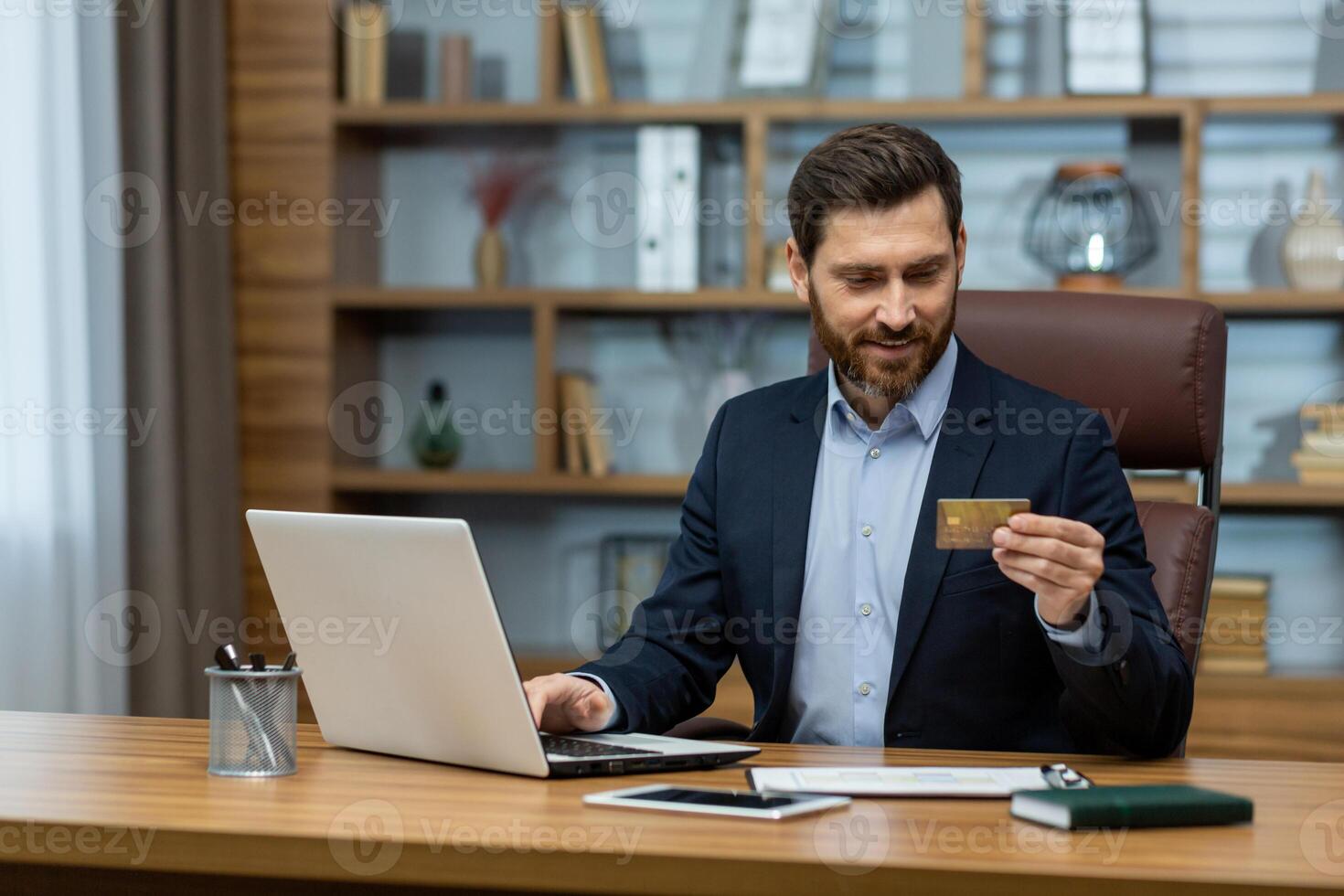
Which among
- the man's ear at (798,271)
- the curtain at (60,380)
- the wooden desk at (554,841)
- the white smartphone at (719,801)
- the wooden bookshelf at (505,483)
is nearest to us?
the wooden desk at (554,841)

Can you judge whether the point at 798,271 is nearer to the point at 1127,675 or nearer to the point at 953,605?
the point at 953,605

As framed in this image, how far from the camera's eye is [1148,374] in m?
1.90

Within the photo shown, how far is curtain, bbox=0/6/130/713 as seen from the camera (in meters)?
2.76

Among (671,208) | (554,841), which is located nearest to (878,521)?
(554,841)

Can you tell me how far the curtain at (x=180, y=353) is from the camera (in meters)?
3.05

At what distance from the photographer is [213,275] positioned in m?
3.33

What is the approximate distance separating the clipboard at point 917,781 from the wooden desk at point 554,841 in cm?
3

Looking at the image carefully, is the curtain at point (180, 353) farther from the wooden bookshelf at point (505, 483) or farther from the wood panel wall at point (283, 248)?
the wooden bookshelf at point (505, 483)

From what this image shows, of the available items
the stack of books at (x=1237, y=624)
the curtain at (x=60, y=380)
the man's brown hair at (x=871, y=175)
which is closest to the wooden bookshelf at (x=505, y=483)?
the curtain at (x=60, y=380)

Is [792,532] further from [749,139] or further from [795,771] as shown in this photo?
[749,139]

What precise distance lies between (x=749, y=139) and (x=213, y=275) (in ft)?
4.00

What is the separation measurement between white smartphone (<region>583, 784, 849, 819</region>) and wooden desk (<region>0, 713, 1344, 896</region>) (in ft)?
0.04

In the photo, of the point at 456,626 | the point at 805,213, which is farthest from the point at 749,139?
the point at 456,626

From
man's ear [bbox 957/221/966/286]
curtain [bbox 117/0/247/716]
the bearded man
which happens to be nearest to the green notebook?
the bearded man
